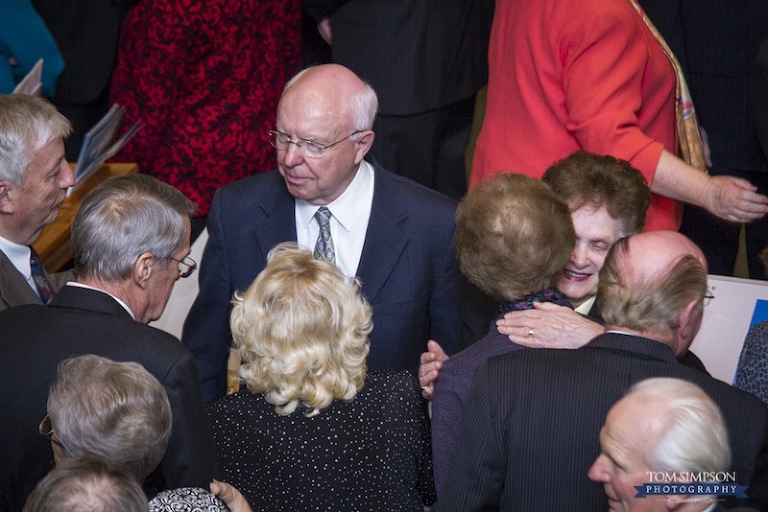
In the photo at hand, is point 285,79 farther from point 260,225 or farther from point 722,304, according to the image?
point 722,304

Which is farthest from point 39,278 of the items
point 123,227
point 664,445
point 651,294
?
point 664,445

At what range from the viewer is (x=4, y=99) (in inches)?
115

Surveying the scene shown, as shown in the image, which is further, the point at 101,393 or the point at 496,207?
the point at 496,207

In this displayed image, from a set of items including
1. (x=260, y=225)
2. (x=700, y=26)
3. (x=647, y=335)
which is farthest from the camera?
(x=700, y=26)

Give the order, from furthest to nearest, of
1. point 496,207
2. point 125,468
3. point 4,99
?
point 4,99 < point 496,207 < point 125,468

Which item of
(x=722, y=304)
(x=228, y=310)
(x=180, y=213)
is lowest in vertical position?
(x=228, y=310)

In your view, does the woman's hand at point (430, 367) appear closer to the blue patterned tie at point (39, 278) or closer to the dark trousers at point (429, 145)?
the blue patterned tie at point (39, 278)

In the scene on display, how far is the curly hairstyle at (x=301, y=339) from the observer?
8.16ft

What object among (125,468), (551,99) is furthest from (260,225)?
(125,468)

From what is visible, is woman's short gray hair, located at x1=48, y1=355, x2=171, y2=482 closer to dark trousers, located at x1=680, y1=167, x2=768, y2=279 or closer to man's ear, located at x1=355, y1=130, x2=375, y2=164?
man's ear, located at x1=355, y1=130, x2=375, y2=164

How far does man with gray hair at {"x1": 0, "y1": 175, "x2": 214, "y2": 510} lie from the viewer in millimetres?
2355

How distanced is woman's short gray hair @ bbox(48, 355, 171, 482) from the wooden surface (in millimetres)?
1609

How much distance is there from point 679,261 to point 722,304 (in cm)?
98

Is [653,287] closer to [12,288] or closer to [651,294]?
[651,294]
